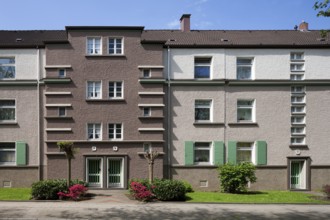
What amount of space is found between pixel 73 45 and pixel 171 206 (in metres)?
13.1

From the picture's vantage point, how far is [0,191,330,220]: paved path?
14234mm

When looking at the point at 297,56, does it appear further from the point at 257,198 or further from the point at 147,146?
the point at 147,146

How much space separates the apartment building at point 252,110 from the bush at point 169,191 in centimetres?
403

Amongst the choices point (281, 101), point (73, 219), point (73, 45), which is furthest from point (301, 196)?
point (73, 45)

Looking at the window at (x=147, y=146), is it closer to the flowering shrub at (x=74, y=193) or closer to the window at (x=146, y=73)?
the window at (x=146, y=73)

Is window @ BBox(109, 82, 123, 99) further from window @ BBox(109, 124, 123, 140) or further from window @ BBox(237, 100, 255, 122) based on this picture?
window @ BBox(237, 100, 255, 122)

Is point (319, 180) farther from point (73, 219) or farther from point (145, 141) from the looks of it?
point (73, 219)

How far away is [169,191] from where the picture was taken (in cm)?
1786

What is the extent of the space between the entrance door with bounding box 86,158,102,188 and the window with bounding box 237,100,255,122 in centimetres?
1077

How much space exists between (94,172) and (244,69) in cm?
1340

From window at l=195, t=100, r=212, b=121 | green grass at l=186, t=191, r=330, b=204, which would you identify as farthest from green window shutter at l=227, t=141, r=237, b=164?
green grass at l=186, t=191, r=330, b=204

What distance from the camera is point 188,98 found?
22703 millimetres

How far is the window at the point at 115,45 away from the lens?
22281mm

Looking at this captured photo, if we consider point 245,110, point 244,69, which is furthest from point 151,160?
point 244,69
